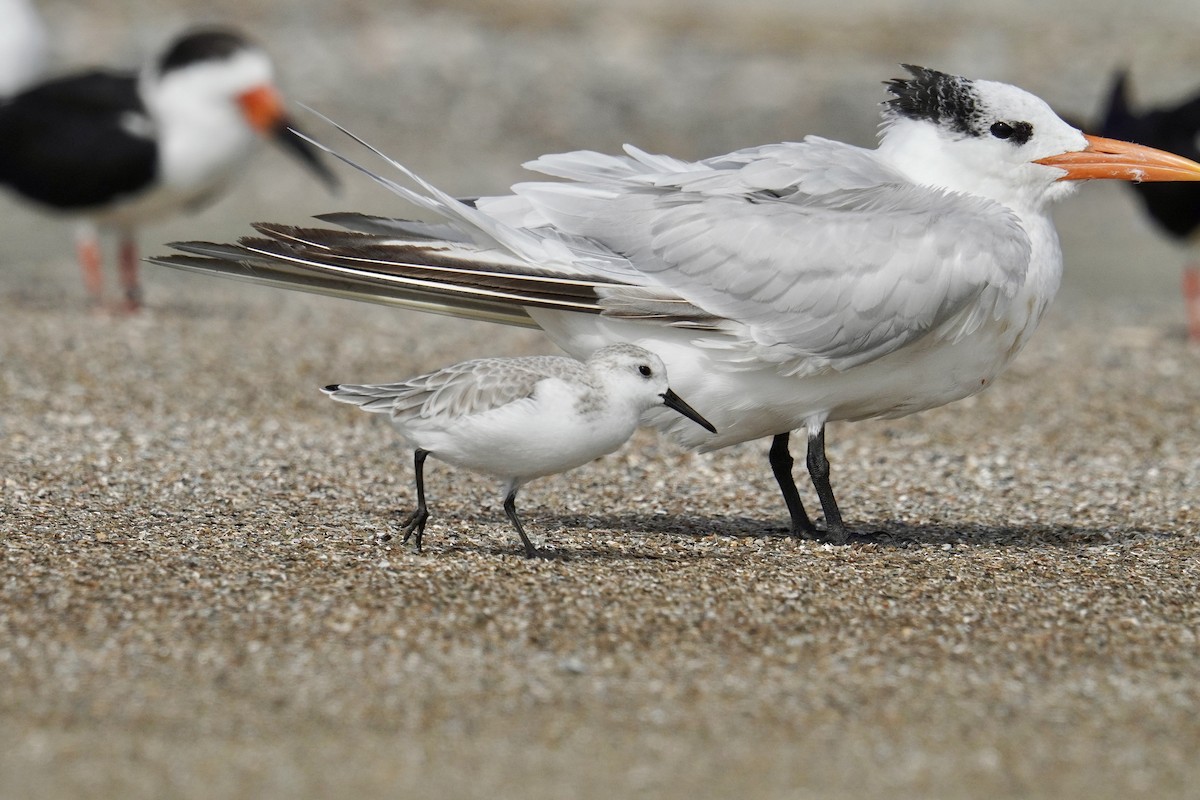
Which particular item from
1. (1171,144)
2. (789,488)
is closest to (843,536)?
(789,488)

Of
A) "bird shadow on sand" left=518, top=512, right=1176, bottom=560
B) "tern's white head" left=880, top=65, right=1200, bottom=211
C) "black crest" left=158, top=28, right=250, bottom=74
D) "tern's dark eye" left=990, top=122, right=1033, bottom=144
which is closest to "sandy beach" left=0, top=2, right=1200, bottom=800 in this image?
"bird shadow on sand" left=518, top=512, right=1176, bottom=560

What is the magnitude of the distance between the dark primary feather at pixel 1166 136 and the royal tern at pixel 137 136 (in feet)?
15.2

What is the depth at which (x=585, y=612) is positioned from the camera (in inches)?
144

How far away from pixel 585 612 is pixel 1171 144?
6.04m

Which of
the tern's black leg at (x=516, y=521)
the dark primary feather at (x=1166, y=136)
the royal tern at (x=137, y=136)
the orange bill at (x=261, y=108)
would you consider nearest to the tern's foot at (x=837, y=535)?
the tern's black leg at (x=516, y=521)

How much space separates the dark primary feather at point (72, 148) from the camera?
333 inches

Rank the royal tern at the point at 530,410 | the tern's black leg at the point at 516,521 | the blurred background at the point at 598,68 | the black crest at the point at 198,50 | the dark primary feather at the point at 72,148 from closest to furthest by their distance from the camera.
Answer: the royal tern at the point at 530,410, the tern's black leg at the point at 516,521, the dark primary feather at the point at 72,148, the black crest at the point at 198,50, the blurred background at the point at 598,68

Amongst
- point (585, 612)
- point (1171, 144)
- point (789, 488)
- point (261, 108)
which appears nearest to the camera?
point (585, 612)

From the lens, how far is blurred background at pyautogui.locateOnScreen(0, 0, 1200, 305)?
1456 cm

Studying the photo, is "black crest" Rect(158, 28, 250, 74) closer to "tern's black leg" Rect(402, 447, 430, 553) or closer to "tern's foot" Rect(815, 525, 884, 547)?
"tern's black leg" Rect(402, 447, 430, 553)

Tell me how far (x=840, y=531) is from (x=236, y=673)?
6.34ft

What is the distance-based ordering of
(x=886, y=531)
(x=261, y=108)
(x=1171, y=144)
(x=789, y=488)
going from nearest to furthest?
(x=789, y=488) < (x=886, y=531) < (x=1171, y=144) < (x=261, y=108)

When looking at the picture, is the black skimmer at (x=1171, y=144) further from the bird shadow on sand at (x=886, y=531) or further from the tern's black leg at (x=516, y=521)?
the tern's black leg at (x=516, y=521)

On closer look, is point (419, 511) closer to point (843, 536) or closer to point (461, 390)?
point (461, 390)
